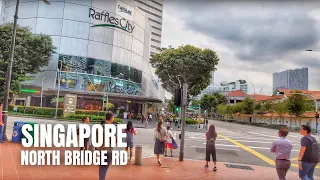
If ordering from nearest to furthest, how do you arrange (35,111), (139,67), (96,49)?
(35,111)
(96,49)
(139,67)

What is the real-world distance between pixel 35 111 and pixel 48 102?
11013 millimetres

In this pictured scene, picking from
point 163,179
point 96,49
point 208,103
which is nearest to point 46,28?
point 96,49

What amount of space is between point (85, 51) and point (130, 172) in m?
41.6

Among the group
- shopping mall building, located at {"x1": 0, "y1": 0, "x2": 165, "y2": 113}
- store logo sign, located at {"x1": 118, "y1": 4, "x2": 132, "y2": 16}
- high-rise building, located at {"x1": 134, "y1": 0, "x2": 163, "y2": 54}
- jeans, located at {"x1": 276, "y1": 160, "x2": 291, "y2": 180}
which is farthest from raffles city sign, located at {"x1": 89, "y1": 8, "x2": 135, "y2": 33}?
high-rise building, located at {"x1": 134, "y1": 0, "x2": 163, "y2": 54}

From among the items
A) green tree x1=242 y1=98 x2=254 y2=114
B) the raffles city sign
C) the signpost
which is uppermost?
the raffles city sign

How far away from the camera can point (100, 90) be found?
46.1m

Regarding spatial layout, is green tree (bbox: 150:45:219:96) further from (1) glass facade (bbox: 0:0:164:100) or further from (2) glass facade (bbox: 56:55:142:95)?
(1) glass facade (bbox: 0:0:164:100)

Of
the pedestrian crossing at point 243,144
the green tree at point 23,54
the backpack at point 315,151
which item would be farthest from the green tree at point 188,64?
the backpack at point 315,151

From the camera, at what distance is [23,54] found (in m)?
36.2

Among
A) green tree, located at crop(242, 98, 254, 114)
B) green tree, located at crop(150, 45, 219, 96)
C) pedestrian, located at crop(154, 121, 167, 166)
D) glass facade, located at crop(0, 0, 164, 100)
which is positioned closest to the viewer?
pedestrian, located at crop(154, 121, 167, 166)

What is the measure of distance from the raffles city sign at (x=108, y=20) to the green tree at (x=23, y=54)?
9761 mm

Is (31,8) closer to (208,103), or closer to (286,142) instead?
(286,142)

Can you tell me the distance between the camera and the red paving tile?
6859mm

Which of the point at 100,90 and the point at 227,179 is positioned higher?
the point at 100,90
